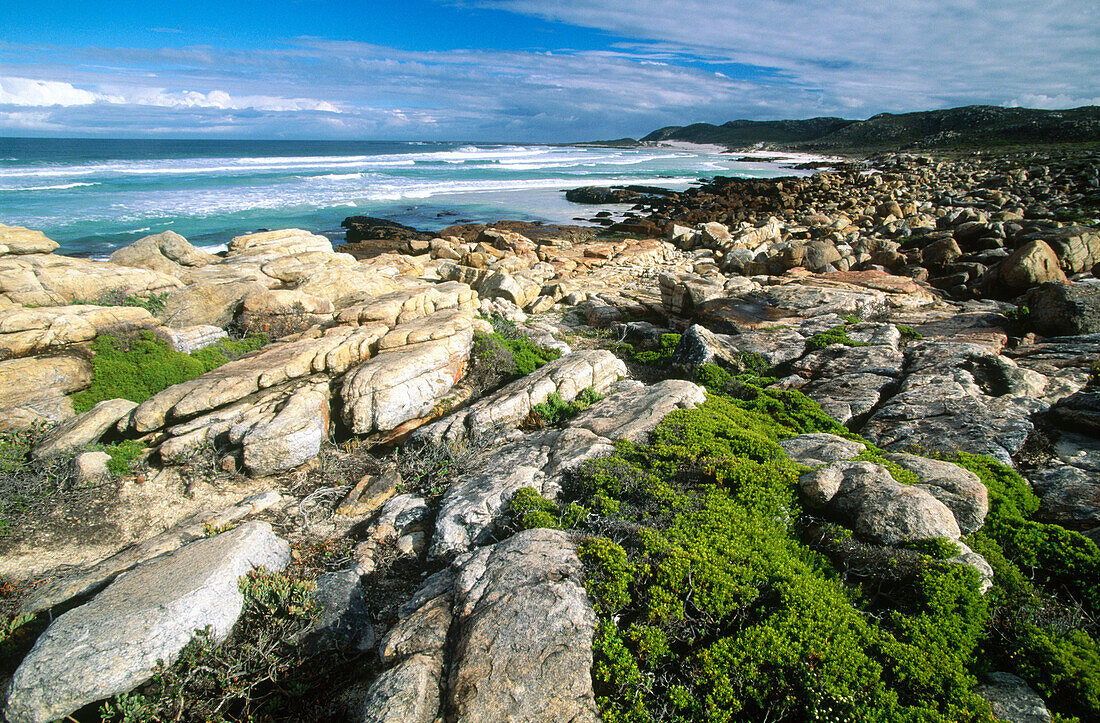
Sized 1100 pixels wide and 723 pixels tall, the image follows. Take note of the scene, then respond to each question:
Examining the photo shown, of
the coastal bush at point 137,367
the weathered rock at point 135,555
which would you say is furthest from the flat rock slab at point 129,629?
the coastal bush at point 137,367

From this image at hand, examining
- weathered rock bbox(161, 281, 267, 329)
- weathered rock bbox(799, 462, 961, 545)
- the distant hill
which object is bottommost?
weathered rock bbox(799, 462, 961, 545)

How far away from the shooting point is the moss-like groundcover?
3635mm

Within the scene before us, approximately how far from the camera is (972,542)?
202 inches

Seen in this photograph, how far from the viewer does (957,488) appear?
5.54m

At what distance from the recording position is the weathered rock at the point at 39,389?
8.28m

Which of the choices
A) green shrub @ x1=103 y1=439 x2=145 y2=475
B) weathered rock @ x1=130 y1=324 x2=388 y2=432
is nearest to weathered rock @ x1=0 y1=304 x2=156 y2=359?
weathered rock @ x1=130 y1=324 x2=388 y2=432

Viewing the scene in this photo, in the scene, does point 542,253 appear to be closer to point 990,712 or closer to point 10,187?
point 990,712

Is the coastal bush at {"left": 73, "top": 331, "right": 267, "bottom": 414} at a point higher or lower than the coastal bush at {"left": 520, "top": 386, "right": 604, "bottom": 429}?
higher

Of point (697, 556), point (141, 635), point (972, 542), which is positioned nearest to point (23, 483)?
point (141, 635)

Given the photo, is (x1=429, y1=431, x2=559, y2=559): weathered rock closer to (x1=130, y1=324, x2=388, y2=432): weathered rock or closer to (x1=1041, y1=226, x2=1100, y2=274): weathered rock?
(x1=130, y1=324, x2=388, y2=432): weathered rock

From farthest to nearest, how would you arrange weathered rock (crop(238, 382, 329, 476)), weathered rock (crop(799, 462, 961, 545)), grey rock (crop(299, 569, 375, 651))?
weathered rock (crop(238, 382, 329, 476)), grey rock (crop(299, 569, 375, 651)), weathered rock (crop(799, 462, 961, 545))

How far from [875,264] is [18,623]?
79.5 feet

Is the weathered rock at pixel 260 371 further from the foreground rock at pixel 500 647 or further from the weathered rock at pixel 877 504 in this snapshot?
the weathered rock at pixel 877 504

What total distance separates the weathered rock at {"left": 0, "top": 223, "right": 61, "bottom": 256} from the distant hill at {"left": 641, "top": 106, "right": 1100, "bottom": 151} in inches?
4309
